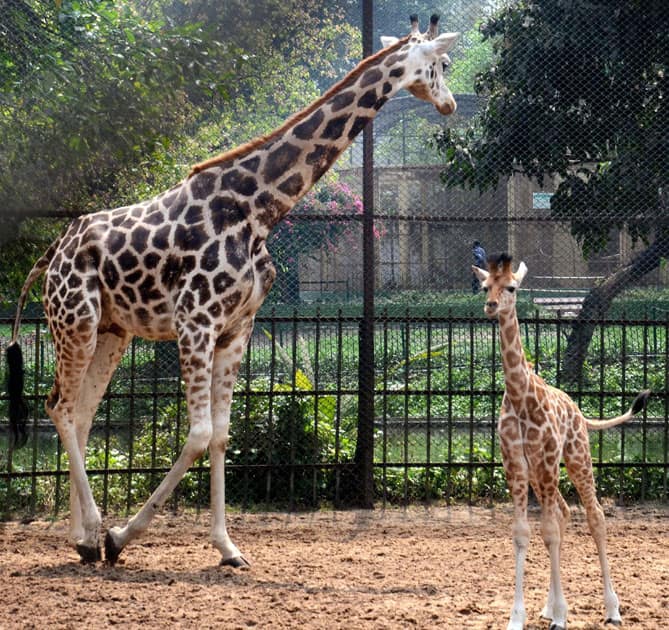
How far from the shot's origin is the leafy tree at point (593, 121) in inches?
356

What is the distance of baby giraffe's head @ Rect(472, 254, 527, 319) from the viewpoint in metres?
4.76

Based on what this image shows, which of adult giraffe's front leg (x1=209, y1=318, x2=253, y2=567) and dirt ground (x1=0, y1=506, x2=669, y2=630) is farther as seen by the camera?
adult giraffe's front leg (x1=209, y1=318, x2=253, y2=567)

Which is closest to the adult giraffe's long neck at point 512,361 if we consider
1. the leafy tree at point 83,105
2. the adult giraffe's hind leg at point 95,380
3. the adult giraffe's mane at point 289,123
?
the adult giraffe's mane at point 289,123

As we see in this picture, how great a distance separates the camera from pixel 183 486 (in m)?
8.30

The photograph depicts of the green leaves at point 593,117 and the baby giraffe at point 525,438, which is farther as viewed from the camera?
the green leaves at point 593,117

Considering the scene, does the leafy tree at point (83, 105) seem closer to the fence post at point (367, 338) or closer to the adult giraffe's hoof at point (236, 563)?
the fence post at point (367, 338)

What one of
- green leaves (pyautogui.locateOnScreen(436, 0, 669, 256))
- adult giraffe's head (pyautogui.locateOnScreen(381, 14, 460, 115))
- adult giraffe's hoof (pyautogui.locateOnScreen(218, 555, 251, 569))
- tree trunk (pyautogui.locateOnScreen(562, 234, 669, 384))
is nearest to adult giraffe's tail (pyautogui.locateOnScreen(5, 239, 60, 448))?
adult giraffe's hoof (pyautogui.locateOnScreen(218, 555, 251, 569))

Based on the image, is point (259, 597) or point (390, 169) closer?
point (259, 597)

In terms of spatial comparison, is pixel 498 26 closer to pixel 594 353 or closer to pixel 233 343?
pixel 594 353

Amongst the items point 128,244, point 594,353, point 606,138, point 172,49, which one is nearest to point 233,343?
point 128,244

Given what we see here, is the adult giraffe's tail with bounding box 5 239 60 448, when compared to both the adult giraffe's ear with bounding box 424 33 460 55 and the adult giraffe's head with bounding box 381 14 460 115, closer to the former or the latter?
the adult giraffe's head with bounding box 381 14 460 115

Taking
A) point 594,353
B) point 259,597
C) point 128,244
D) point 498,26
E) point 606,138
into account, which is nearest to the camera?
point 259,597

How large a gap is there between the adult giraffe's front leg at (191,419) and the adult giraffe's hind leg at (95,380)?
0.68 meters

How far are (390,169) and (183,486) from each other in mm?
3720
